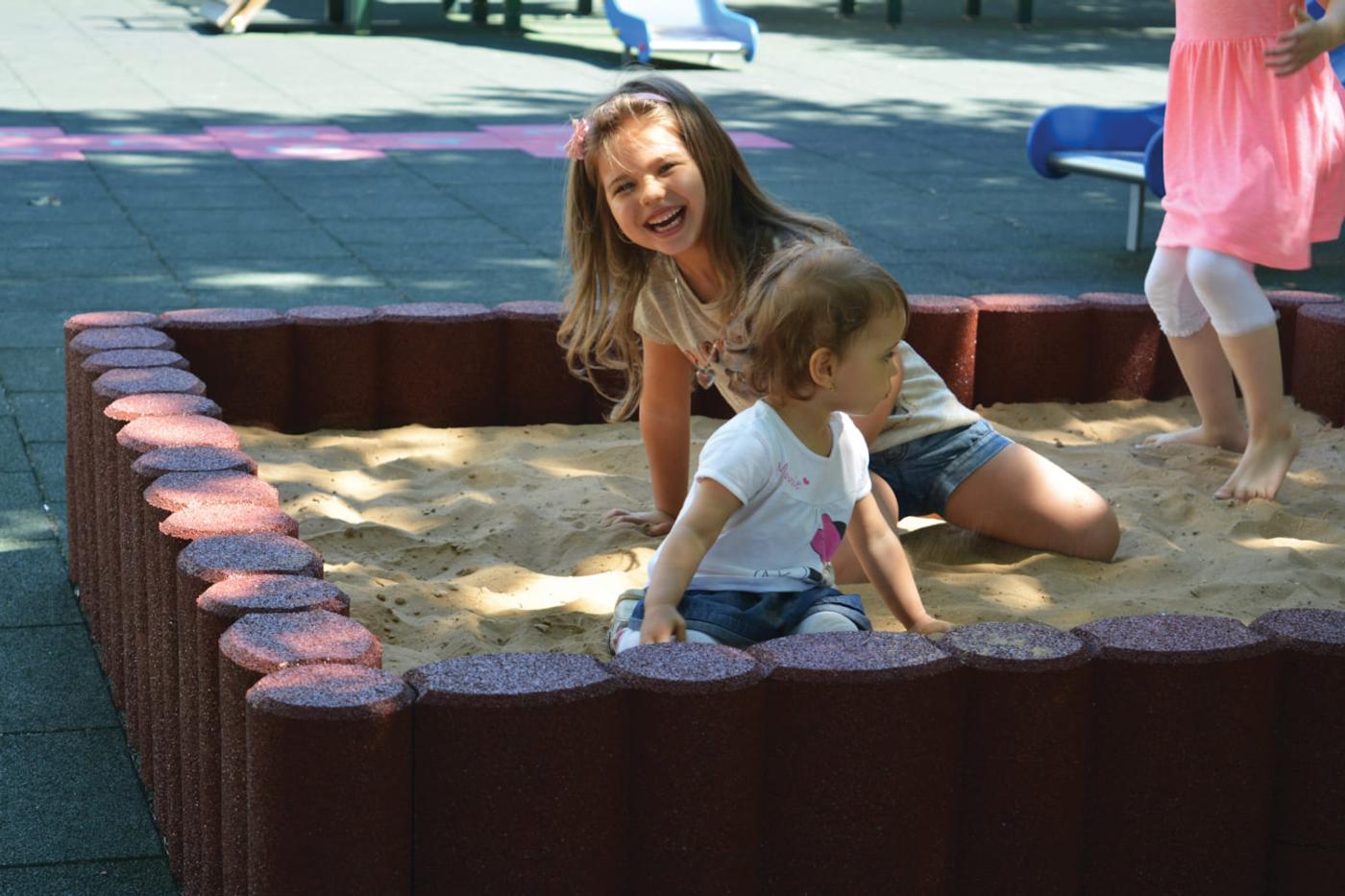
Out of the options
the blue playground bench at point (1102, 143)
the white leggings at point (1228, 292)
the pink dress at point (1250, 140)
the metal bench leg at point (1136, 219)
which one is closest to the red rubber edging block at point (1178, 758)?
the white leggings at point (1228, 292)

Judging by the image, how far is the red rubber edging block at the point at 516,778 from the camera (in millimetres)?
2273

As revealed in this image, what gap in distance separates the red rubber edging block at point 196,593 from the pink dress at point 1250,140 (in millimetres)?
2530

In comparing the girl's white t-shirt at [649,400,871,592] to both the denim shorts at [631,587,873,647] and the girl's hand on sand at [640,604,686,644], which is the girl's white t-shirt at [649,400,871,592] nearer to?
the denim shorts at [631,587,873,647]

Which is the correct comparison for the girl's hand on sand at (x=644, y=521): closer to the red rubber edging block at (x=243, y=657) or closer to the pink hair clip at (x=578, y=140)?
the pink hair clip at (x=578, y=140)

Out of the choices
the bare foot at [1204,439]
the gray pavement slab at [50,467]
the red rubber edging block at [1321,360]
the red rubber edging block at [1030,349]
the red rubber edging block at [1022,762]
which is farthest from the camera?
the red rubber edging block at [1030,349]

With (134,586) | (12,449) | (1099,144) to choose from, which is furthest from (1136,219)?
(134,586)

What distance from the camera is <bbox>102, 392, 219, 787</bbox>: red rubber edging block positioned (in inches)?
121

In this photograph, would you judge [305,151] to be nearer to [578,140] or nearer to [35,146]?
[35,146]

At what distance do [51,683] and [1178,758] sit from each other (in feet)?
6.95

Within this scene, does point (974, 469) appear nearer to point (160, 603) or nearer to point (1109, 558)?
point (1109, 558)

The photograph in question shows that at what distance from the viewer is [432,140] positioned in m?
11.0

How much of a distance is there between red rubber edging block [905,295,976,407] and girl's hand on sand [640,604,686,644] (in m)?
2.20

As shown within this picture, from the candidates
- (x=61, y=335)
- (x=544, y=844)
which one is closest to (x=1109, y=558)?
(x=544, y=844)

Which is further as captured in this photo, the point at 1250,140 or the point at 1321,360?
the point at 1321,360
